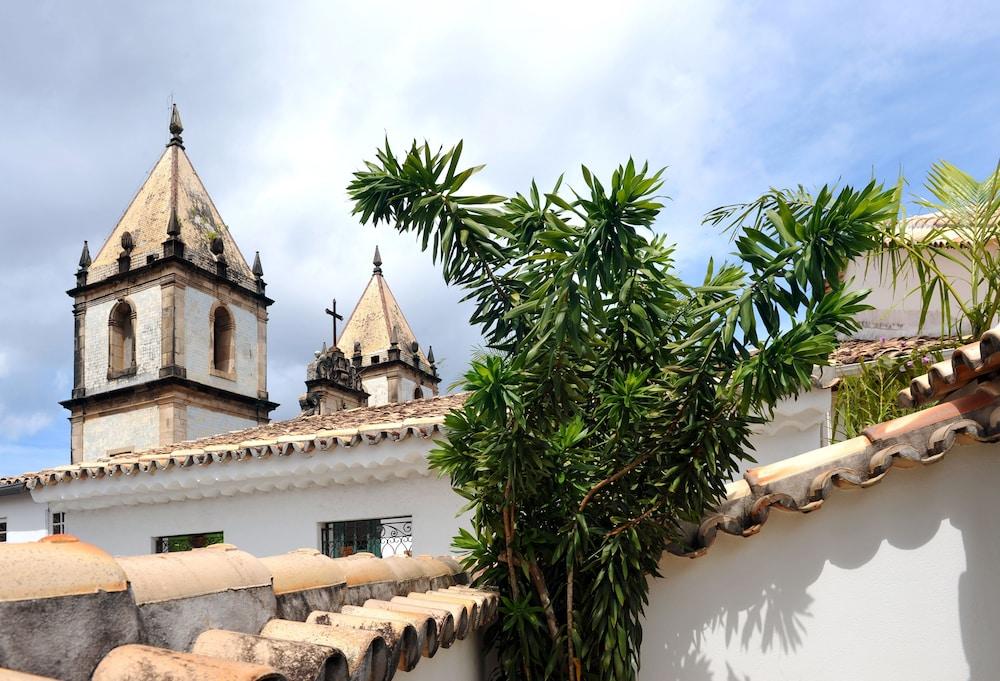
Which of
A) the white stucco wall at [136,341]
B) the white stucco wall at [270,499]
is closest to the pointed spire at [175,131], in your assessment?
the white stucco wall at [136,341]

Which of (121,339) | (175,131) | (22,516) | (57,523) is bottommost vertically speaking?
(57,523)

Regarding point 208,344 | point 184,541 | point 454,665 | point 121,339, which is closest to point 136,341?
point 121,339

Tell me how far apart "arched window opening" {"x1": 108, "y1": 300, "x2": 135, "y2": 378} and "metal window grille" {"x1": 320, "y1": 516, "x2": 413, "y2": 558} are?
1970 centimetres

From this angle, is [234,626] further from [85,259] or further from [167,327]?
[85,259]

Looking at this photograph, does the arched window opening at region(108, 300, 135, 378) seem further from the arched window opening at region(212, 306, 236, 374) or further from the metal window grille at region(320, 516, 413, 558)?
the metal window grille at region(320, 516, 413, 558)

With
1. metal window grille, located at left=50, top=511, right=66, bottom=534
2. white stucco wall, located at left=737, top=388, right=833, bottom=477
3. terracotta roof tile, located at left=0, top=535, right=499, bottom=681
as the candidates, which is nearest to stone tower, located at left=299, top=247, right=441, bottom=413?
metal window grille, located at left=50, top=511, right=66, bottom=534

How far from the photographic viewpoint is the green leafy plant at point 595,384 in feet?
10.3

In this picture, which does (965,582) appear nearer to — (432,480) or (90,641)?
(90,641)

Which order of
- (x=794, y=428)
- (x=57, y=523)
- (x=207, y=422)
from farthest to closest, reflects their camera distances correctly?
(x=207, y=422) → (x=57, y=523) → (x=794, y=428)

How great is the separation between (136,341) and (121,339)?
1.29 meters

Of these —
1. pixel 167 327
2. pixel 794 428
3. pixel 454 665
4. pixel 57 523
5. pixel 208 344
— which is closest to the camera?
pixel 454 665

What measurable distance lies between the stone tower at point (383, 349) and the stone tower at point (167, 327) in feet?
25.7

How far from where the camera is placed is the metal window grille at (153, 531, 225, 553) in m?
9.56

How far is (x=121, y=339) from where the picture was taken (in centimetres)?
2603
